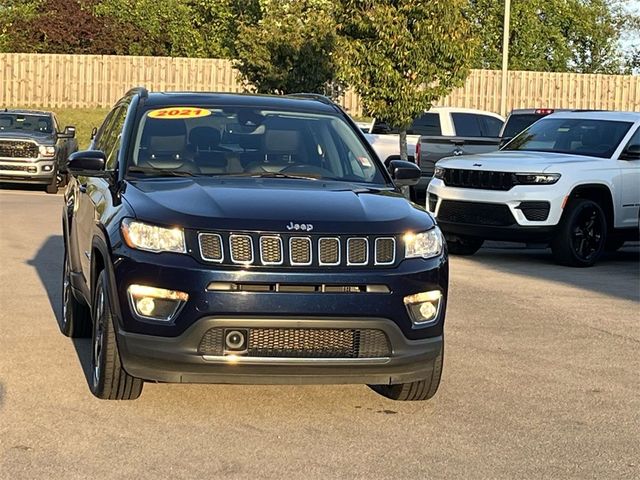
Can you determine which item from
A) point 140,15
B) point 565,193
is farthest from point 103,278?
point 140,15

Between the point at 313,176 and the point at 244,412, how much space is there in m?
1.61

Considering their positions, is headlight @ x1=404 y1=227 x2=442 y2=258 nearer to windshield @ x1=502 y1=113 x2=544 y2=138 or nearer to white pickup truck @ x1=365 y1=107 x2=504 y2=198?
windshield @ x1=502 y1=113 x2=544 y2=138

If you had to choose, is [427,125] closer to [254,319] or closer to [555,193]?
[555,193]

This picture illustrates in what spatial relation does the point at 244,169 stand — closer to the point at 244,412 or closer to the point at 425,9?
the point at 244,412

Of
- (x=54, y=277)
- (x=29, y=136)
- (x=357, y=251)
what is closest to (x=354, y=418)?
(x=357, y=251)

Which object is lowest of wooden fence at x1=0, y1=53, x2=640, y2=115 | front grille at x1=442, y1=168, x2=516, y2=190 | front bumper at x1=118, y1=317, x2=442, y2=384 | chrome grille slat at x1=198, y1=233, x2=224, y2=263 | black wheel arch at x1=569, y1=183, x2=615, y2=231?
front bumper at x1=118, y1=317, x2=442, y2=384

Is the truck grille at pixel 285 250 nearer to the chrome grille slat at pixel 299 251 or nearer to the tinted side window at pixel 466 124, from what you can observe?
the chrome grille slat at pixel 299 251

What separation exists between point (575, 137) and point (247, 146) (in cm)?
910

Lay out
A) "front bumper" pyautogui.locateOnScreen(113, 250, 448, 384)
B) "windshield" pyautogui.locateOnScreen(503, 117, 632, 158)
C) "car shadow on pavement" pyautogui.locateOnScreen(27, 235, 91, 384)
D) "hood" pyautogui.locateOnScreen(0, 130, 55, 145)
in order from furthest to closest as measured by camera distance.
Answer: "hood" pyautogui.locateOnScreen(0, 130, 55, 145) < "windshield" pyautogui.locateOnScreen(503, 117, 632, 158) < "car shadow on pavement" pyautogui.locateOnScreen(27, 235, 91, 384) < "front bumper" pyautogui.locateOnScreen(113, 250, 448, 384)

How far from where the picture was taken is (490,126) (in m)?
25.1

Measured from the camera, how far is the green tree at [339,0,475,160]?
23.8 metres

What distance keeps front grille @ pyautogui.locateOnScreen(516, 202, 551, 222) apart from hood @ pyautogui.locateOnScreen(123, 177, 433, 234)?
7378 mm

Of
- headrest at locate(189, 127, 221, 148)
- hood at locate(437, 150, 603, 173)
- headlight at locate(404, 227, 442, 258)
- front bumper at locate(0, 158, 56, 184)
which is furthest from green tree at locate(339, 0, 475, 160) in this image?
headlight at locate(404, 227, 442, 258)

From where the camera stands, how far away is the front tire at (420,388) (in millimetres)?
6965
